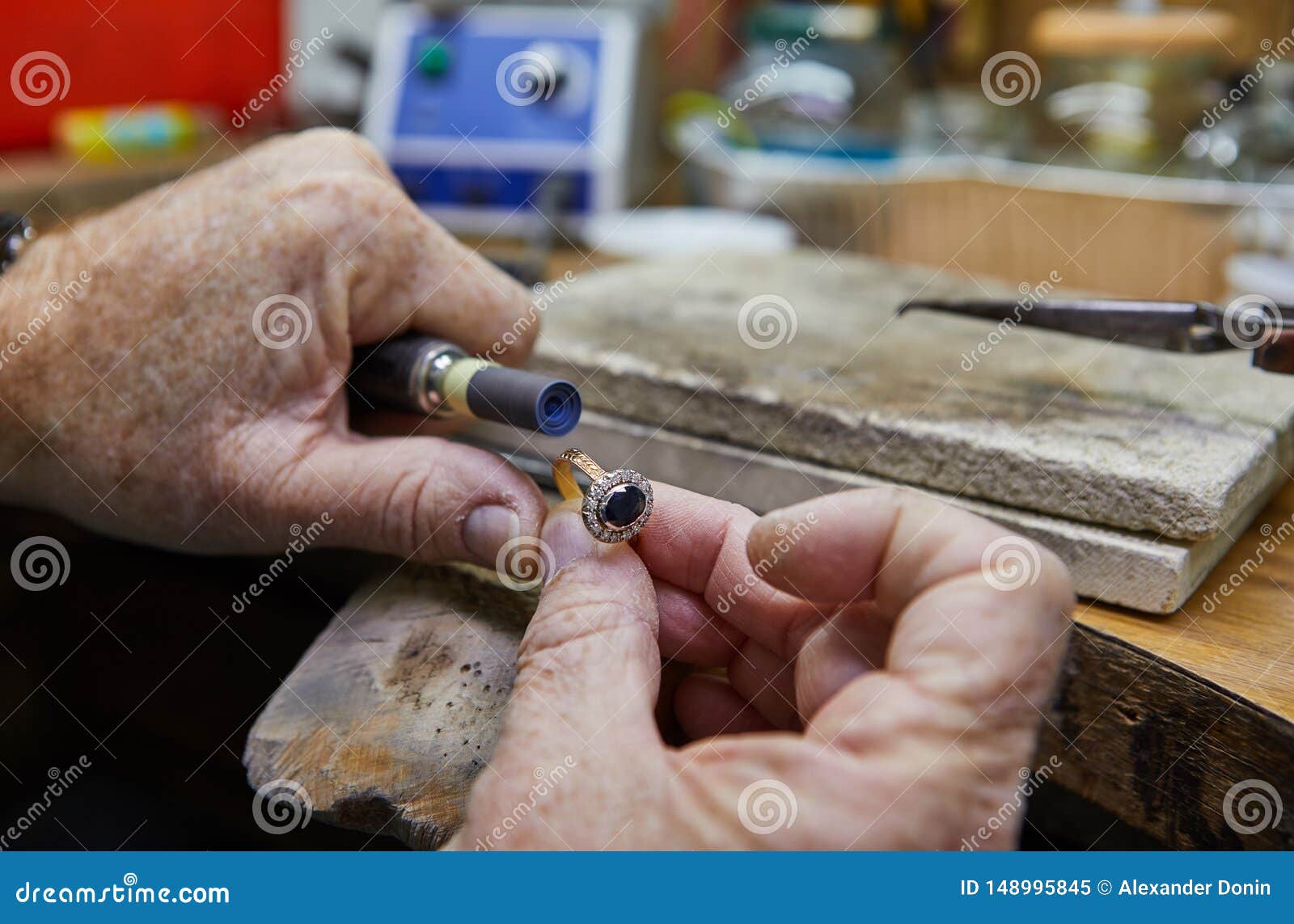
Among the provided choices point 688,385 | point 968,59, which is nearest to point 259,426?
point 688,385

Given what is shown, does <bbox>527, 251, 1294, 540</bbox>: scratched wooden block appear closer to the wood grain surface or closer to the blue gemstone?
the wood grain surface

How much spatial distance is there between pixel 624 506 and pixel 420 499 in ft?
0.65

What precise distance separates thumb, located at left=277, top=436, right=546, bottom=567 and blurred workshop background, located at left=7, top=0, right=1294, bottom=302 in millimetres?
593

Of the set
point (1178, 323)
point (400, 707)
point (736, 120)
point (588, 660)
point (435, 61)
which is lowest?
point (400, 707)

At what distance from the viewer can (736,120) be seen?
2.31m

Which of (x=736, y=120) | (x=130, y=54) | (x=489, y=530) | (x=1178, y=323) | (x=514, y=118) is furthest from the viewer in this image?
(x=130, y=54)

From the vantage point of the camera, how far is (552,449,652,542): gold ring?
1.96 feet

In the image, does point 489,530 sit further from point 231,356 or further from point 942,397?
point 942,397

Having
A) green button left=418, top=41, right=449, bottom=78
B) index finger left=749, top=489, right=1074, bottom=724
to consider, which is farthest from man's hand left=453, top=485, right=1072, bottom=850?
green button left=418, top=41, right=449, bottom=78

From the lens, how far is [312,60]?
2.78 m

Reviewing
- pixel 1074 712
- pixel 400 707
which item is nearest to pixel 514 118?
pixel 400 707

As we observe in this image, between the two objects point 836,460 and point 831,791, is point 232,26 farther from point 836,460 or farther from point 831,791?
point 831,791

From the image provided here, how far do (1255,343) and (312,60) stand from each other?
268cm

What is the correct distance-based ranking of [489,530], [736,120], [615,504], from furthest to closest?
[736,120] < [489,530] < [615,504]
